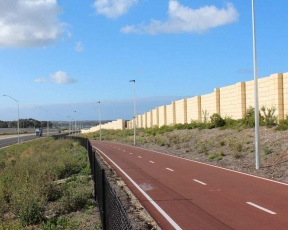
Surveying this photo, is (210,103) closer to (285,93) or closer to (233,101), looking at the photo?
(233,101)

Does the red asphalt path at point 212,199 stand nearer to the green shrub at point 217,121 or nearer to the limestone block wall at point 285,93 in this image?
the limestone block wall at point 285,93

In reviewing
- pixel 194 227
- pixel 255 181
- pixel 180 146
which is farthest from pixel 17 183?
pixel 180 146

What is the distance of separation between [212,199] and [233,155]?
13.7 m

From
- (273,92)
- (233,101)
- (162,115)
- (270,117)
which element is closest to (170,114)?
(162,115)

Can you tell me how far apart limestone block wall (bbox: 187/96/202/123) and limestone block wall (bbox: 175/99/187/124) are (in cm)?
150

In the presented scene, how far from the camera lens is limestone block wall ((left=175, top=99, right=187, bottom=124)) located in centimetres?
5903

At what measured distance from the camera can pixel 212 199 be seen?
1316cm

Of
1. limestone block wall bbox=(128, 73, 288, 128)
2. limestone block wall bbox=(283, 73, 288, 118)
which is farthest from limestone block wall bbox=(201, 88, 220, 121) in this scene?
limestone block wall bbox=(283, 73, 288, 118)

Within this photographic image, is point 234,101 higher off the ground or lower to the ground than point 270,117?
higher

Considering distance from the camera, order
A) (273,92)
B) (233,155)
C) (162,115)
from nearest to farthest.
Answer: (233,155) < (273,92) < (162,115)

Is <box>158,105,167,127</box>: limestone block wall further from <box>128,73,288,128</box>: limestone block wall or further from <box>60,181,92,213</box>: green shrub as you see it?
<box>60,181,92,213</box>: green shrub

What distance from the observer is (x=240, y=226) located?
9516 mm

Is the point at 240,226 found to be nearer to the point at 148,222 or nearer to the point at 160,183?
the point at 148,222

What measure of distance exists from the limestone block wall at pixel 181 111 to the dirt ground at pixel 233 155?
1604 cm
